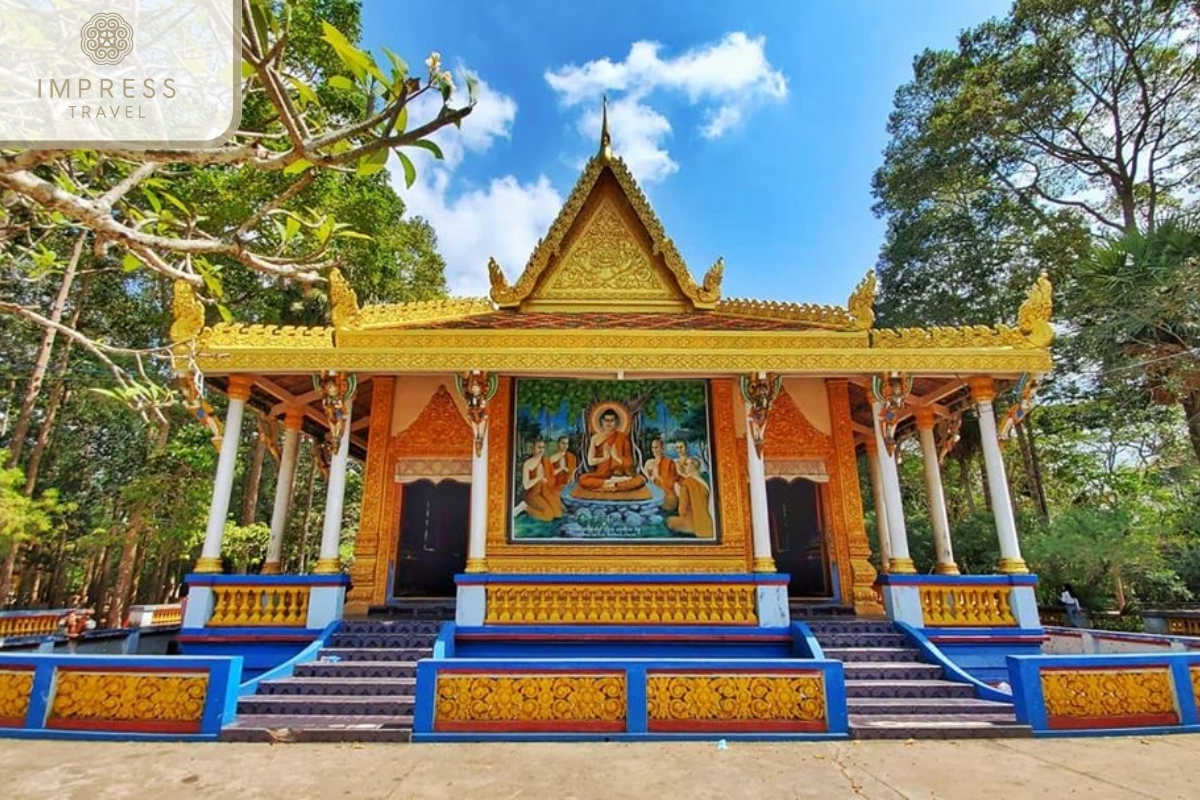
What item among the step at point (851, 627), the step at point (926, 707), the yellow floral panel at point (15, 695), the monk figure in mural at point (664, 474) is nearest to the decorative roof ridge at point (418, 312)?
the monk figure in mural at point (664, 474)

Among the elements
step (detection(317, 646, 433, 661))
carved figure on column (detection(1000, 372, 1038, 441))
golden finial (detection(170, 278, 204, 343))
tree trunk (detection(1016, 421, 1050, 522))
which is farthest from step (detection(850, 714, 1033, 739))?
tree trunk (detection(1016, 421, 1050, 522))

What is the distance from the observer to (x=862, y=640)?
7059mm

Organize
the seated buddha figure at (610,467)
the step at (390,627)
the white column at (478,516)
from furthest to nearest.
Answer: the seated buddha figure at (610,467) < the white column at (478,516) < the step at (390,627)

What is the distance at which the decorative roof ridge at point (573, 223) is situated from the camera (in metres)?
9.82

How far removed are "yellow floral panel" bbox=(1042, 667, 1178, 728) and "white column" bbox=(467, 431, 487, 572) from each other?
555 centimetres

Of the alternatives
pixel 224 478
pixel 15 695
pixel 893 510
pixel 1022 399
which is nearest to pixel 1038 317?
pixel 1022 399

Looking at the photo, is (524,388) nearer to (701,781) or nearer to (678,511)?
(678,511)

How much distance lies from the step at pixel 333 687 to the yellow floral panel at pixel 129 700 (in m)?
0.99

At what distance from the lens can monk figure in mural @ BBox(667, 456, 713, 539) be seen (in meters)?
8.76

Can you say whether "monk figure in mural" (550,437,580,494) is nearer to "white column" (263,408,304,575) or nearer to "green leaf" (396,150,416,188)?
"white column" (263,408,304,575)

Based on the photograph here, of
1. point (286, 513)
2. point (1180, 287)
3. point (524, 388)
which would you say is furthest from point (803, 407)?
point (286, 513)

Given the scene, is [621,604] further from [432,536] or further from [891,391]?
[891,391]

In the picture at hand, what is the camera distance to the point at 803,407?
9484 mm

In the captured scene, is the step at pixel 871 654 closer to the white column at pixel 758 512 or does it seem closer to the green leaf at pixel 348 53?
the white column at pixel 758 512
